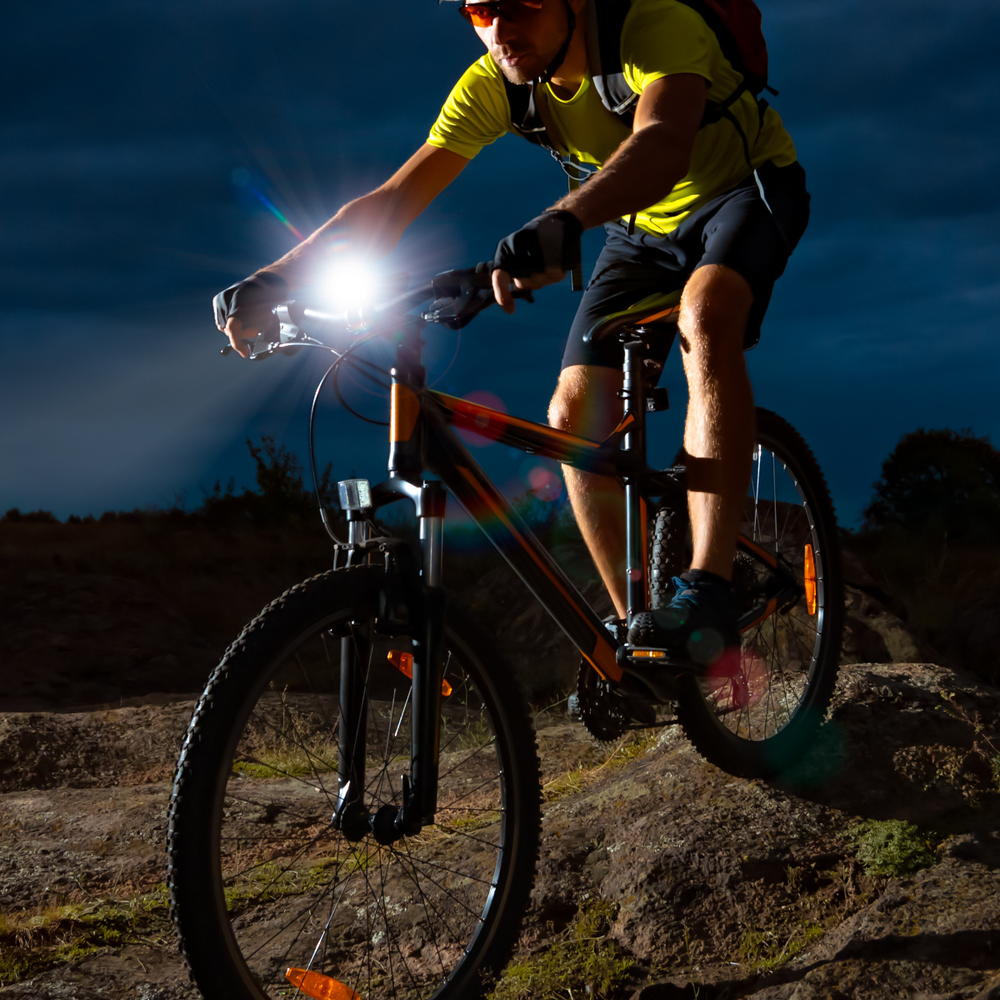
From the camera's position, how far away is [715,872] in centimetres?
261

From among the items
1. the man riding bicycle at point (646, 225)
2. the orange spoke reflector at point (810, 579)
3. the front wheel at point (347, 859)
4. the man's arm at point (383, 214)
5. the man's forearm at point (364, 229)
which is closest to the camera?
the front wheel at point (347, 859)

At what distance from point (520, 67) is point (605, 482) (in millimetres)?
1276

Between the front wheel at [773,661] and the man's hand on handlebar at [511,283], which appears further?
the front wheel at [773,661]

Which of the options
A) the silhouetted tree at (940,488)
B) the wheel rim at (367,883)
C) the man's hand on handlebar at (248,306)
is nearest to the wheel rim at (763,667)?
the wheel rim at (367,883)

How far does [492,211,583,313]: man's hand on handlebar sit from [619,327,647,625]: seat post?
3.41ft

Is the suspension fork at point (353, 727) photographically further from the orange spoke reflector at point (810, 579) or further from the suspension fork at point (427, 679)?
the orange spoke reflector at point (810, 579)

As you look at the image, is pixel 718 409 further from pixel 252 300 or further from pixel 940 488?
pixel 940 488

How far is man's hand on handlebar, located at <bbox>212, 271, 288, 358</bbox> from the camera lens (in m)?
2.24

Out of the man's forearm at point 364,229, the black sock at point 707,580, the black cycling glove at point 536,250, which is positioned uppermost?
the man's forearm at point 364,229

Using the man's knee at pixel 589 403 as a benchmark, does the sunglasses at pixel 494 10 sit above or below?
above

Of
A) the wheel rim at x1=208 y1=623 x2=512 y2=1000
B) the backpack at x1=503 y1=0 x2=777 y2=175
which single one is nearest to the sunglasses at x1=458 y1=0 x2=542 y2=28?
the backpack at x1=503 y1=0 x2=777 y2=175

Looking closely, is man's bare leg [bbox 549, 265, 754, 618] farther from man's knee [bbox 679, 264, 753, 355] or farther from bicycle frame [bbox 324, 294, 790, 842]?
bicycle frame [bbox 324, 294, 790, 842]

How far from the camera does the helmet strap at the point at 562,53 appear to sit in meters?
2.79

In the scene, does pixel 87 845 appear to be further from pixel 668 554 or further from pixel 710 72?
pixel 710 72
